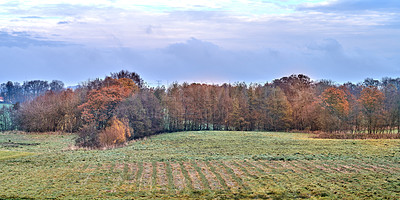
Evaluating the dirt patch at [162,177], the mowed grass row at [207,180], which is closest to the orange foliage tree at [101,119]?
the mowed grass row at [207,180]

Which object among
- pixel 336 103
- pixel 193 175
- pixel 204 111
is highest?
pixel 336 103

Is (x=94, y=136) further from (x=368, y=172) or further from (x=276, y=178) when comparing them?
(x=368, y=172)

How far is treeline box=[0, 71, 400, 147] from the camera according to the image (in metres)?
56.2

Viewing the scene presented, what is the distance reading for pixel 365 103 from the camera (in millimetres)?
63438

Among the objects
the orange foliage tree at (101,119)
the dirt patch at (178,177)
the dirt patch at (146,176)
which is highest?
the orange foliage tree at (101,119)

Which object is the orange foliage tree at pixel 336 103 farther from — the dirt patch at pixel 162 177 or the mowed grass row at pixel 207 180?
the dirt patch at pixel 162 177

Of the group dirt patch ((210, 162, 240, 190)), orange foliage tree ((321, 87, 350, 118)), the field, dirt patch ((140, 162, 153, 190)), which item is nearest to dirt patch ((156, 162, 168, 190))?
the field

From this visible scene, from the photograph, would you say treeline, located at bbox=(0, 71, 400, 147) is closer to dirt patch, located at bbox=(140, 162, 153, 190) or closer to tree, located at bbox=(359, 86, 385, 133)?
tree, located at bbox=(359, 86, 385, 133)

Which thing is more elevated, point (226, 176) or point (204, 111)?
point (204, 111)

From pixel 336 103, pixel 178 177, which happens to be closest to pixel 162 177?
pixel 178 177

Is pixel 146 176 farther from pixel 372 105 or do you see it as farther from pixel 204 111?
pixel 204 111

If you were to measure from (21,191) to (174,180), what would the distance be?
27.5 ft

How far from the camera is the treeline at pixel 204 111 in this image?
2212 inches

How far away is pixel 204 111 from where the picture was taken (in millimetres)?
82188
